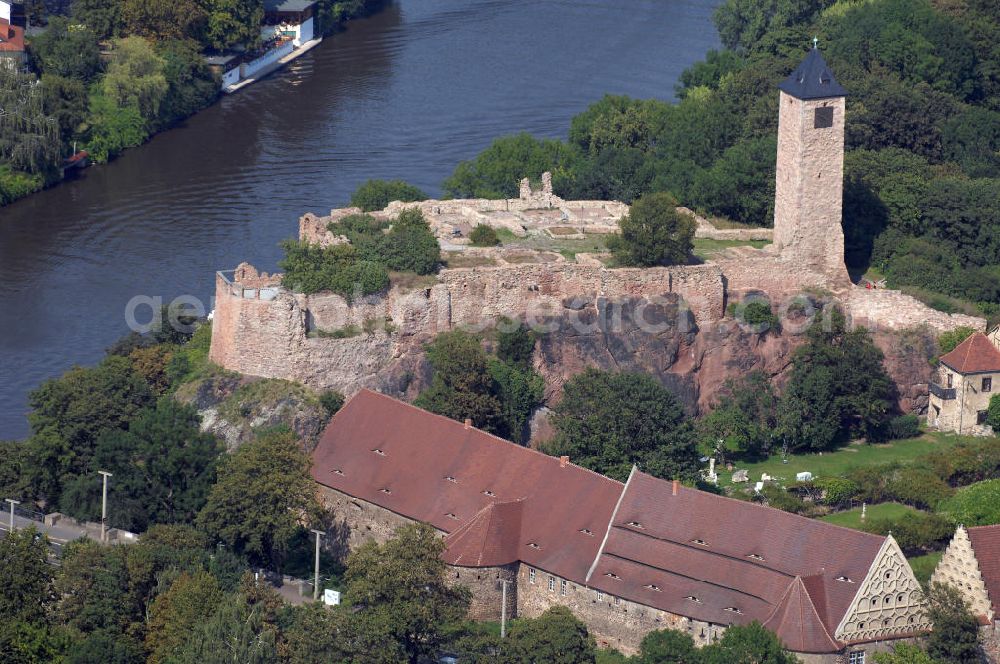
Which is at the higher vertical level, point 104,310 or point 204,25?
point 204,25

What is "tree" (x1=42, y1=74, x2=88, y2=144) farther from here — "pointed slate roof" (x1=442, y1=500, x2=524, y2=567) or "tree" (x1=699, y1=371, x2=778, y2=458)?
"pointed slate roof" (x1=442, y1=500, x2=524, y2=567)

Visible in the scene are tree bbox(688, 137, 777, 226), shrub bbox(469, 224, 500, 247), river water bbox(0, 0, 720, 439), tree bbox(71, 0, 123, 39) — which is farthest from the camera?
tree bbox(71, 0, 123, 39)

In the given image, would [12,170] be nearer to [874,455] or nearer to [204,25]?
[204,25]

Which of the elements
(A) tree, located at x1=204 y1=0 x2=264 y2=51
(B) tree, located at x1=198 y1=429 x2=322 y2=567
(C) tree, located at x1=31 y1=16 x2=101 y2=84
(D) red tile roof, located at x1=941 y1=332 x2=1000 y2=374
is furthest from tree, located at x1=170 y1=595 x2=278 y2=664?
(A) tree, located at x1=204 y1=0 x2=264 y2=51

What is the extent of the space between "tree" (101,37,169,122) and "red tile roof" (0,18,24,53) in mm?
4672

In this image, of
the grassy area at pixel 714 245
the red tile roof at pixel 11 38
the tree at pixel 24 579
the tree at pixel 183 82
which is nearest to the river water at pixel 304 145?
the tree at pixel 183 82

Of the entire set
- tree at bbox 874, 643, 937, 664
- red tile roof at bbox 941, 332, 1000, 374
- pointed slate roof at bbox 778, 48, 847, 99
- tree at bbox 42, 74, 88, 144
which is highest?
pointed slate roof at bbox 778, 48, 847, 99

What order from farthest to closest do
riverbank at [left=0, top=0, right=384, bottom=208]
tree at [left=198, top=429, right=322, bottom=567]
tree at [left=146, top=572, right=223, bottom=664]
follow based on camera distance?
riverbank at [left=0, top=0, right=384, bottom=208]
tree at [left=198, top=429, right=322, bottom=567]
tree at [left=146, top=572, right=223, bottom=664]

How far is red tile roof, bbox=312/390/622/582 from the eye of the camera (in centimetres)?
7544

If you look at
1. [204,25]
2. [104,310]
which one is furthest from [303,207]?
[204,25]

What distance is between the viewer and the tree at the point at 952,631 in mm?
70562

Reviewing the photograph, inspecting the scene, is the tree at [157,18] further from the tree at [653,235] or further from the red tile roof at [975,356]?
the red tile roof at [975,356]

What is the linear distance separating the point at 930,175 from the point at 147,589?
148 ft

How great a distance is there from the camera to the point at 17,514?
270 feet
